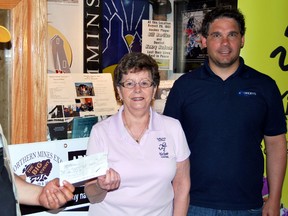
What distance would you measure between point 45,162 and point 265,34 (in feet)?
5.74

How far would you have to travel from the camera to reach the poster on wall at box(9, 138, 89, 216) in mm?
2248

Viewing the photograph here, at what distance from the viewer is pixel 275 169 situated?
226cm

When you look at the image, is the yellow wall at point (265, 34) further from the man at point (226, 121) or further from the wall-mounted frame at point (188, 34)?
the man at point (226, 121)

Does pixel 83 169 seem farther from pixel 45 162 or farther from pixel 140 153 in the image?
pixel 45 162

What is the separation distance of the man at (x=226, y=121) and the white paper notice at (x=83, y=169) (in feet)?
2.52

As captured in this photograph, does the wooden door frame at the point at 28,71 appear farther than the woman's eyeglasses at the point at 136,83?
Yes

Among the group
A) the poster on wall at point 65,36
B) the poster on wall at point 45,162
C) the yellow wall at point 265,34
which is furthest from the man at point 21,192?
the yellow wall at point 265,34

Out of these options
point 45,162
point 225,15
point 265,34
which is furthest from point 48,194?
point 265,34

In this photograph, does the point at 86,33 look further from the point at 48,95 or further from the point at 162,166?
the point at 162,166

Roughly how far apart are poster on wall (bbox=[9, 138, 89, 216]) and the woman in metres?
0.56

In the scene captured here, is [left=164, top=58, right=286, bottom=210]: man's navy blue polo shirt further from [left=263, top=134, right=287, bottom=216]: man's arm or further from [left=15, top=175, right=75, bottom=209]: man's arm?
[left=15, top=175, right=75, bottom=209]: man's arm

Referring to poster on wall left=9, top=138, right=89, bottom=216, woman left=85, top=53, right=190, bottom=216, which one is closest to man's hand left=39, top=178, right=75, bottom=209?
woman left=85, top=53, right=190, bottom=216

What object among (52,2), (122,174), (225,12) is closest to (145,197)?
(122,174)

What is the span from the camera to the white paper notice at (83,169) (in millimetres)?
1479
